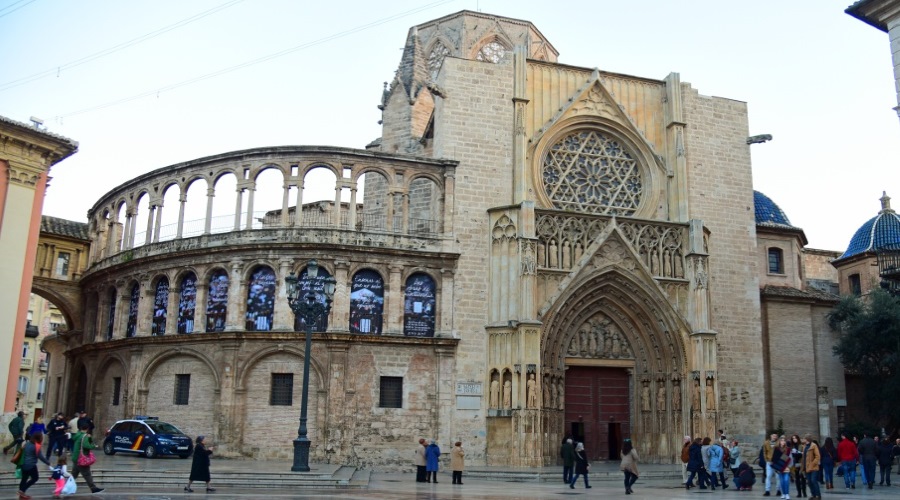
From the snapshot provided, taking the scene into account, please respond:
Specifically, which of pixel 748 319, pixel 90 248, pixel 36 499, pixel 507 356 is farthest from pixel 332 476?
pixel 90 248

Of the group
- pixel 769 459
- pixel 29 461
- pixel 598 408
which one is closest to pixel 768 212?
pixel 598 408

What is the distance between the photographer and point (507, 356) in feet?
93.7

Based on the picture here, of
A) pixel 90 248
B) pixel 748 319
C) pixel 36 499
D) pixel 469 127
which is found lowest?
pixel 36 499

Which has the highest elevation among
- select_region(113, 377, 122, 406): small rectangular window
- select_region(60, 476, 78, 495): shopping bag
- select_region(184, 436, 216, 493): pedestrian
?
select_region(113, 377, 122, 406): small rectangular window

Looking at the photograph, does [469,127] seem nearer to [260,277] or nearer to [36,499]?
→ [260,277]

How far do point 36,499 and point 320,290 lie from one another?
13697mm

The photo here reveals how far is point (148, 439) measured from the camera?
26.5m

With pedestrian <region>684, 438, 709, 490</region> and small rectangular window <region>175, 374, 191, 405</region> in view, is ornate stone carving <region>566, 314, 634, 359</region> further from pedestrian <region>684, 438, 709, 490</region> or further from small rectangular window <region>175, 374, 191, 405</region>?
small rectangular window <region>175, 374, 191, 405</region>

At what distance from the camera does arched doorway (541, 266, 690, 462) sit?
3020 centimetres

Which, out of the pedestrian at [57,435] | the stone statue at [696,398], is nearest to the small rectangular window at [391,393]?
the pedestrian at [57,435]

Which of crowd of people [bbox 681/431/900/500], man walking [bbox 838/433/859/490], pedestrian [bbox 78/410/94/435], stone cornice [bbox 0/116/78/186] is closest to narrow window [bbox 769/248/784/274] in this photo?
crowd of people [bbox 681/431/900/500]

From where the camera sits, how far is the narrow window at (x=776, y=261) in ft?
125

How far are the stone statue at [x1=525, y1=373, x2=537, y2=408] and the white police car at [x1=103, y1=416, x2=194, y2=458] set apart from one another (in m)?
11.1

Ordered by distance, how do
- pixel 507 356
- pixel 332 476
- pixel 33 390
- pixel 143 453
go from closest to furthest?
1. pixel 332 476
2. pixel 143 453
3. pixel 507 356
4. pixel 33 390
